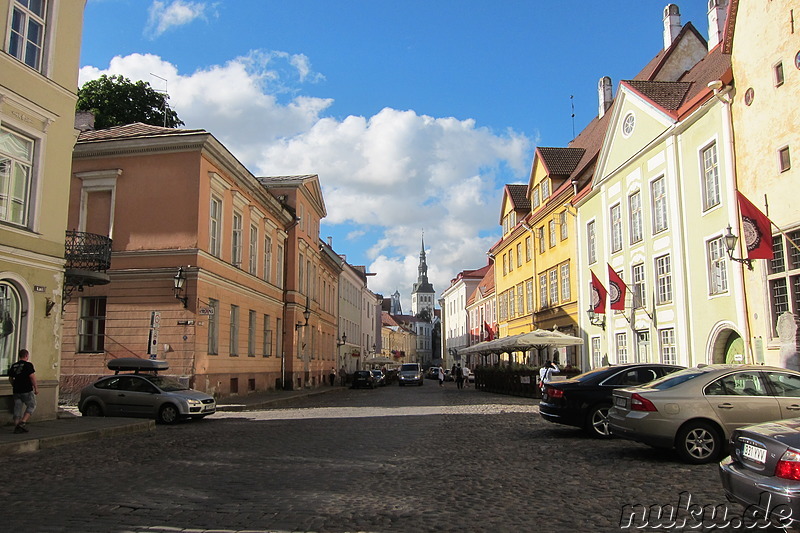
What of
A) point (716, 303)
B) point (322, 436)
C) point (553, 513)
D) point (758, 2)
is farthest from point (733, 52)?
point (553, 513)

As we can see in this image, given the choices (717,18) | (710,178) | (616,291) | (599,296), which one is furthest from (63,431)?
(717,18)

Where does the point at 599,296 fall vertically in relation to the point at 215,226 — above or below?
below

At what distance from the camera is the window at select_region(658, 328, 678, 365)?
2291 cm

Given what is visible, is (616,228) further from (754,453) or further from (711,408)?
(754,453)

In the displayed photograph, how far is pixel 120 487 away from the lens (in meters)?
8.05

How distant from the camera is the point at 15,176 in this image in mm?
15023

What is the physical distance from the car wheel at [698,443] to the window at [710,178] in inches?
470

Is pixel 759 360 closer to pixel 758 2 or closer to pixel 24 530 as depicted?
pixel 758 2

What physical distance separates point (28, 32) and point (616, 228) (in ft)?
74.3

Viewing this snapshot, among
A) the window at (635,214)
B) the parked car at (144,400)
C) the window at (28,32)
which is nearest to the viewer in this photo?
the window at (28,32)

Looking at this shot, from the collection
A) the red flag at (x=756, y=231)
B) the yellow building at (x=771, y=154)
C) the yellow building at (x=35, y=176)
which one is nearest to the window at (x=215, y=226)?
the yellow building at (x=35, y=176)

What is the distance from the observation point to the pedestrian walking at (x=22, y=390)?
1296cm

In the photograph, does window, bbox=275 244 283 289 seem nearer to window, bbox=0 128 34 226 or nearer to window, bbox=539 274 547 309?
window, bbox=539 274 547 309

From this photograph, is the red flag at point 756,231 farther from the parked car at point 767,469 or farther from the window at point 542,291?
the window at point 542,291
